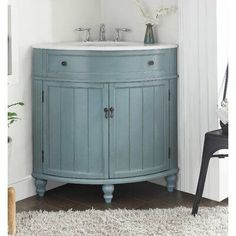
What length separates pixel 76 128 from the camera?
286cm

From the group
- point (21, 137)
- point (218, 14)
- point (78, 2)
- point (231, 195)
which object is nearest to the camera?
point (231, 195)

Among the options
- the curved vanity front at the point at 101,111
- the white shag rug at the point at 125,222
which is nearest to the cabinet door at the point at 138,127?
the curved vanity front at the point at 101,111

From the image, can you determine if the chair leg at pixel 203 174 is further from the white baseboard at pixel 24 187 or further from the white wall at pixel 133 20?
the white baseboard at pixel 24 187

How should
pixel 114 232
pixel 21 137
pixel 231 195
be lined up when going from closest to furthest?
pixel 231 195, pixel 114 232, pixel 21 137

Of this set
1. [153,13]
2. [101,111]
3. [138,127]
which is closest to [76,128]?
[101,111]

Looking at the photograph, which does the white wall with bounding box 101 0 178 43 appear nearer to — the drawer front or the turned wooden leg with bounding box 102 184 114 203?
the drawer front

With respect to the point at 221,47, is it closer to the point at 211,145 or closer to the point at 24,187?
the point at 211,145

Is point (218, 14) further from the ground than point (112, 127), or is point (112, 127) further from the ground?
point (218, 14)

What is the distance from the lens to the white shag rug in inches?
94.9

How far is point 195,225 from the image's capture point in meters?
2.49

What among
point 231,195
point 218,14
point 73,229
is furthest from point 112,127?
point 231,195

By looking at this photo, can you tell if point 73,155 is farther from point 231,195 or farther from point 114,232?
point 231,195

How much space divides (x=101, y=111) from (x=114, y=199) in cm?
61

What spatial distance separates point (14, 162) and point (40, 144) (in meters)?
0.21
